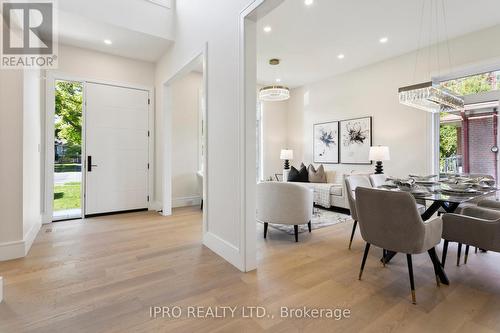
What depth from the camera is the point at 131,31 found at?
12.4 feet

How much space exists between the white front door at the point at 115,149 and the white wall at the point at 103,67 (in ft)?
0.66

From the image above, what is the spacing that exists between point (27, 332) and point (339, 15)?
4.57 meters

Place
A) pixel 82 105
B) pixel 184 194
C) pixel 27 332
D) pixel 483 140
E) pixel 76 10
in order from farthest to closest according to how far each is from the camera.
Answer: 1. pixel 184 194
2. pixel 82 105
3. pixel 483 140
4. pixel 76 10
5. pixel 27 332

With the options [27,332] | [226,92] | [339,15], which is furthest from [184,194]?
[339,15]

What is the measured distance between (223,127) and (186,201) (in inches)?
125

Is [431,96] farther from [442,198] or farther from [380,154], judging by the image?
[380,154]

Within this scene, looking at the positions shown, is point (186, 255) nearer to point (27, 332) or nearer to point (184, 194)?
point (27, 332)

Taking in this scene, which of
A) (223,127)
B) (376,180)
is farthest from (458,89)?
(223,127)

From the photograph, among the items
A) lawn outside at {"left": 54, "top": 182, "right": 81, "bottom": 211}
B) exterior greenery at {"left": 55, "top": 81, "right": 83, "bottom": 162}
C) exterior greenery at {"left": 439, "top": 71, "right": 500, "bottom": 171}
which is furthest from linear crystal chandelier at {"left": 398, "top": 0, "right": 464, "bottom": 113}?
lawn outside at {"left": 54, "top": 182, "right": 81, "bottom": 211}

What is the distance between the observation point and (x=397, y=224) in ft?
6.40

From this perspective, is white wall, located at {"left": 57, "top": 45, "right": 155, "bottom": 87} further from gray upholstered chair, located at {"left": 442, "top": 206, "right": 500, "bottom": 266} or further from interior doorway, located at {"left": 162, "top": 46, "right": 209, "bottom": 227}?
gray upholstered chair, located at {"left": 442, "top": 206, "right": 500, "bottom": 266}

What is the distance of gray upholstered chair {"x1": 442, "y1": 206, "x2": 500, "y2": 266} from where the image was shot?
1.99 meters

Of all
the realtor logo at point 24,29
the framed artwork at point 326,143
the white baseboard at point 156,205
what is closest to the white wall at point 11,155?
the realtor logo at point 24,29

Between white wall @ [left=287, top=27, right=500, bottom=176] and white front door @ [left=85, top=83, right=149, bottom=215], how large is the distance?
4.15m
